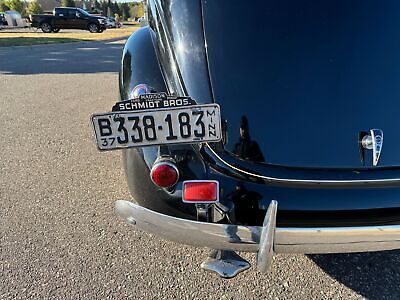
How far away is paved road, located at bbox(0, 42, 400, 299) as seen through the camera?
202 cm

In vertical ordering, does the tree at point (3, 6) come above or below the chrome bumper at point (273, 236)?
Result: above

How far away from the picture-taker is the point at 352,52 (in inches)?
73.4

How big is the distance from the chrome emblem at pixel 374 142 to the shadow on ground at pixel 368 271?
33.2 inches

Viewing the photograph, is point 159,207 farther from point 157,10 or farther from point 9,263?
point 157,10

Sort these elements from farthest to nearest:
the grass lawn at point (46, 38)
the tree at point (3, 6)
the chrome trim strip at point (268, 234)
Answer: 1. the tree at point (3, 6)
2. the grass lawn at point (46, 38)
3. the chrome trim strip at point (268, 234)

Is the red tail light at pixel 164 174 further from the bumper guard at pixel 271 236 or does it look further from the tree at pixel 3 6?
the tree at pixel 3 6

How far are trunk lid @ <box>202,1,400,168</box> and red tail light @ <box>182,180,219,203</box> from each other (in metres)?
0.22

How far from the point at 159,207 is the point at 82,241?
0.93 m

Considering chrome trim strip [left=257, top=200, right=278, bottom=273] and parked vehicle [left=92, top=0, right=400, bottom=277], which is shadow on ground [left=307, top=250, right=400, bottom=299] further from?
chrome trim strip [left=257, top=200, right=278, bottom=273]

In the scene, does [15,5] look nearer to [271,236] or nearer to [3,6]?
[3,6]

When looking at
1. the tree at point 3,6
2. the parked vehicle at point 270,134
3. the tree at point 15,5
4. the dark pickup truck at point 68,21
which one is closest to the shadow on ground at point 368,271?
the parked vehicle at point 270,134

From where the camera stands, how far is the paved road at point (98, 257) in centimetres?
202

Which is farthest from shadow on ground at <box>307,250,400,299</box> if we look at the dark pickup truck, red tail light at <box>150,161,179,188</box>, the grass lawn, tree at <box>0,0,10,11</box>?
tree at <box>0,0,10,11</box>

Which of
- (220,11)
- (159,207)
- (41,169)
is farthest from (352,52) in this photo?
(41,169)
